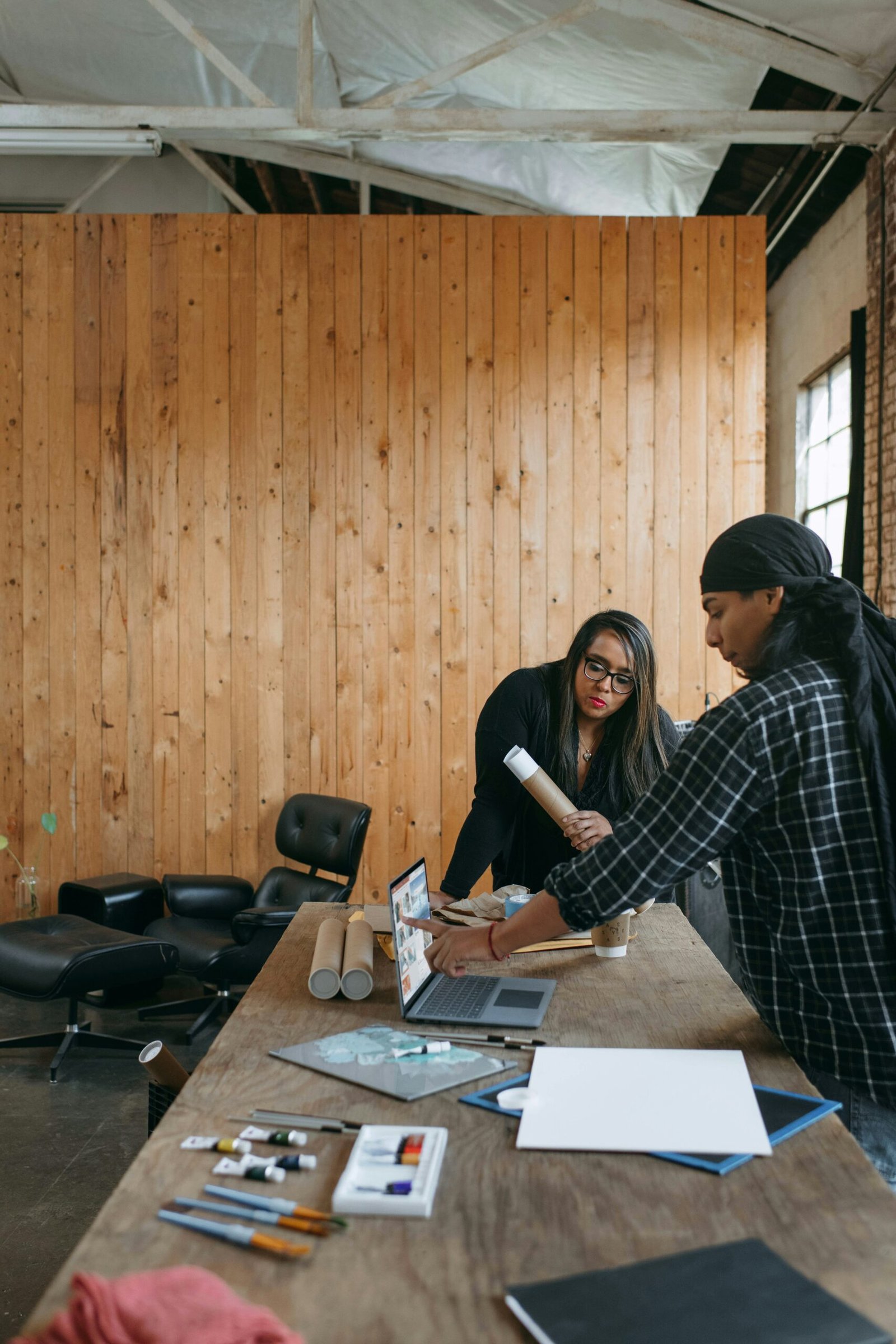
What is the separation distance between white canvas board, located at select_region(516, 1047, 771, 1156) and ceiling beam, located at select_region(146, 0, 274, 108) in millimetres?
4290

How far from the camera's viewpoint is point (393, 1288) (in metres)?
1.04

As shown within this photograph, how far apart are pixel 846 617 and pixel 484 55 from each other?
3.63 metres

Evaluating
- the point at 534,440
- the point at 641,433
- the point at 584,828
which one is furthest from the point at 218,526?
the point at 584,828

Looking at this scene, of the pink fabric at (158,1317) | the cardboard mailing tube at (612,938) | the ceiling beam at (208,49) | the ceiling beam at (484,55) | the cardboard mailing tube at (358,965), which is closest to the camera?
the pink fabric at (158,1317)

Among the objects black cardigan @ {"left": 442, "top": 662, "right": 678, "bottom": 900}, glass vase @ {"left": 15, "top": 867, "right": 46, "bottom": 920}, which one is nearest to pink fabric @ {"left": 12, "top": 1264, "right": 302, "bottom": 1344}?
black cardigan @ {"left": 442, "top": 662, "right": 678, "bottom": 900}

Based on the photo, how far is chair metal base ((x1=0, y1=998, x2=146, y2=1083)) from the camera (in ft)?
13.1

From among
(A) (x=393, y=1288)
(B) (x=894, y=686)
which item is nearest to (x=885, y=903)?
(B) (x=894, y=686)

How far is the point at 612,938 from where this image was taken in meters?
2.25

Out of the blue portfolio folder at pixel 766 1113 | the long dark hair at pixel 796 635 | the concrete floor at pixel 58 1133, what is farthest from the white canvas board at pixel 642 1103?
the concrete floor at pixel 58 1133

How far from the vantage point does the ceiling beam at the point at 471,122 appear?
15.1 feet

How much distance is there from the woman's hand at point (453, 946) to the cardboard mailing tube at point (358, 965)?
0.40ft

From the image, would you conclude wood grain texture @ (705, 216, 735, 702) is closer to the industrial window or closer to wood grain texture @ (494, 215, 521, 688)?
wood grain texture @ (494, 215, 521, 688)

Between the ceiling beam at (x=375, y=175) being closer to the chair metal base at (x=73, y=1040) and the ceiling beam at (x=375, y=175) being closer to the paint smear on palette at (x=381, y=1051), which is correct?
the chair metal base at (x=73, y=1040)

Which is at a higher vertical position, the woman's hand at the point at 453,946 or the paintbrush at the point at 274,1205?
the woman's hand at the point at 453,946
